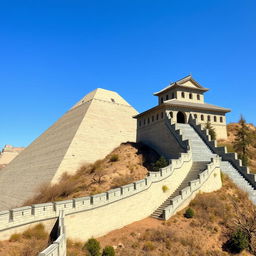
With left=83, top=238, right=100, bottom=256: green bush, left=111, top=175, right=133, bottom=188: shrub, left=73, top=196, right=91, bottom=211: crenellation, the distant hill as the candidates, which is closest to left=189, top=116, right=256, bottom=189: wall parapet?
left=111, top=175, right=133, bottom=188: shrub

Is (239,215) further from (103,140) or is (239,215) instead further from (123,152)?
(103,140)

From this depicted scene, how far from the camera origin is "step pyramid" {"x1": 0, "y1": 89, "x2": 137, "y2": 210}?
3991 cm

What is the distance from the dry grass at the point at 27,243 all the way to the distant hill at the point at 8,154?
7862 cm

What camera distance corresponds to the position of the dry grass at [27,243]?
11.3 metres

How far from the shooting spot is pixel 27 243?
40.1ft

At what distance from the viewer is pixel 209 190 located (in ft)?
74.1

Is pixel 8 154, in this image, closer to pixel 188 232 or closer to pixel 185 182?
pixel 185 182

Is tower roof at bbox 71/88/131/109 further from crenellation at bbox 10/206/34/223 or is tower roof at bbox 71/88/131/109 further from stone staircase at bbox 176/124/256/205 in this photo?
crenellation at bbox 10/206/34/223

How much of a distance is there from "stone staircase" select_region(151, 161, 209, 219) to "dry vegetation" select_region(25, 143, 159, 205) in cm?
545

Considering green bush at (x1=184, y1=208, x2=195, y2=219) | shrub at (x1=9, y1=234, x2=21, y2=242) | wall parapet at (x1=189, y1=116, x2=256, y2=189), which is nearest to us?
shrub at (x1=9, y1=234, x2=21, y2=242)

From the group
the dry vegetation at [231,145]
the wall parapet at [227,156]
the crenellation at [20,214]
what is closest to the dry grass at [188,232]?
the wall parapet at [227,156]

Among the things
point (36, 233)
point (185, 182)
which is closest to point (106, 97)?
point (185, 182)

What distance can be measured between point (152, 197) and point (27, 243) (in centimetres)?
1115

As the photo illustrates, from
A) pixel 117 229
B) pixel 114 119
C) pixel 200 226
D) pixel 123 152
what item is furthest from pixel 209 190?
pixel 114 119
